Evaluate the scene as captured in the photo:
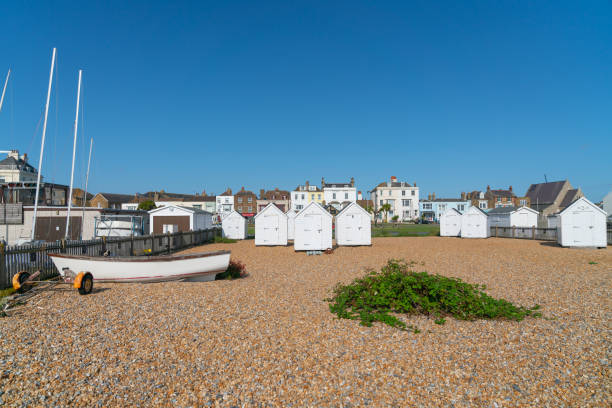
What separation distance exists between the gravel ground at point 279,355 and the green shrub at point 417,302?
0.37 m

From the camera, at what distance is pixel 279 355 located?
6.45m

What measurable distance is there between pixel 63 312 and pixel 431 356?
903cm

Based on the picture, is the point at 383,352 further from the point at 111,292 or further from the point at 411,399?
the point at 111,292

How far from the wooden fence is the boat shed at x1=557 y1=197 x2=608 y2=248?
30623 mm

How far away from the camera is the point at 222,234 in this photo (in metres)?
37.6

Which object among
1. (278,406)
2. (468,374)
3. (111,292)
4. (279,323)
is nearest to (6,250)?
(111,292)

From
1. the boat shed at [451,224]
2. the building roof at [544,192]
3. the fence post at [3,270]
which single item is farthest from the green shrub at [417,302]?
the building roof at [544,192]

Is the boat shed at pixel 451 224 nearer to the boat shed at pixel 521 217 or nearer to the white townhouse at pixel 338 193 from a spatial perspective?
the boat shed at pixel 521 217

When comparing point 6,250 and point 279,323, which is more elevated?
point 6,250

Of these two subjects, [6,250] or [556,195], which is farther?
[556,195]

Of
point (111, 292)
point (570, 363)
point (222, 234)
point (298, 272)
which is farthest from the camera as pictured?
point (222, 234)

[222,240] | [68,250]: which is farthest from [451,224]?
[68,250]

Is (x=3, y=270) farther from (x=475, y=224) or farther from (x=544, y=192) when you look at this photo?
(x=544, y=192)

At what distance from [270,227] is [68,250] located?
16997mm
